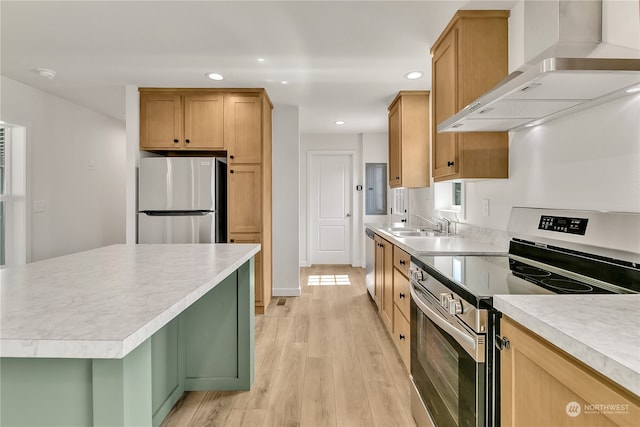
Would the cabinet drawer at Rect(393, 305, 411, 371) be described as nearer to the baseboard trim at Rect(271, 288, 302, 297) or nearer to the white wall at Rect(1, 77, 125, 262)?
the baseboard trim at Rect(271, 288, 302, 297)

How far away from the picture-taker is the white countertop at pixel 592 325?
0.62m

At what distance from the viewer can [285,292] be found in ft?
14.5

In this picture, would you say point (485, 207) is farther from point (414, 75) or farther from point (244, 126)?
point (244, 126)

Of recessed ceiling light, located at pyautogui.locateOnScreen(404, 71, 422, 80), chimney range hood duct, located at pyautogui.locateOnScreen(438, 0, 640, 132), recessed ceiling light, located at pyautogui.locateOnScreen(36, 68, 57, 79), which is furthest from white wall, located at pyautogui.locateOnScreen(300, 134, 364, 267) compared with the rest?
chimney range hood duct, located at pyautogui.locateOnScreen(438, 0, 640, 132)

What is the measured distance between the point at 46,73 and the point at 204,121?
144 centimetres

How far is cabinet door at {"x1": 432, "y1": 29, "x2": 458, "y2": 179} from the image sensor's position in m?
2.25

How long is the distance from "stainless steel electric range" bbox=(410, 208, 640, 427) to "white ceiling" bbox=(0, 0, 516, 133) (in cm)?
148

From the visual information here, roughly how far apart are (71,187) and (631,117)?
5117mm

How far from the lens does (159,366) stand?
6.11ft

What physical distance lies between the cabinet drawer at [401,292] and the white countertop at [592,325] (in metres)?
1.31

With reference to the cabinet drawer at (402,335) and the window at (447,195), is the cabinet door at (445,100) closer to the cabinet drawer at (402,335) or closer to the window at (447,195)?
the window at (447,195)

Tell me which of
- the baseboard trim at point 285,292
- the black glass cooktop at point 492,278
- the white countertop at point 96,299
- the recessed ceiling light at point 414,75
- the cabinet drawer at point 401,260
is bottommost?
the baseboard trim at point 285,292

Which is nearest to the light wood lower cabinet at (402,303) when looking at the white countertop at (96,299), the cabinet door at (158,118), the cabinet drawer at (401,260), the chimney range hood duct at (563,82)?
the cabinet drawer at (401,260)

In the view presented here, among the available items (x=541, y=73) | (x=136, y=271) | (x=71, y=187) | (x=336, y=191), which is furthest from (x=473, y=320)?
(x=336, y=191)
